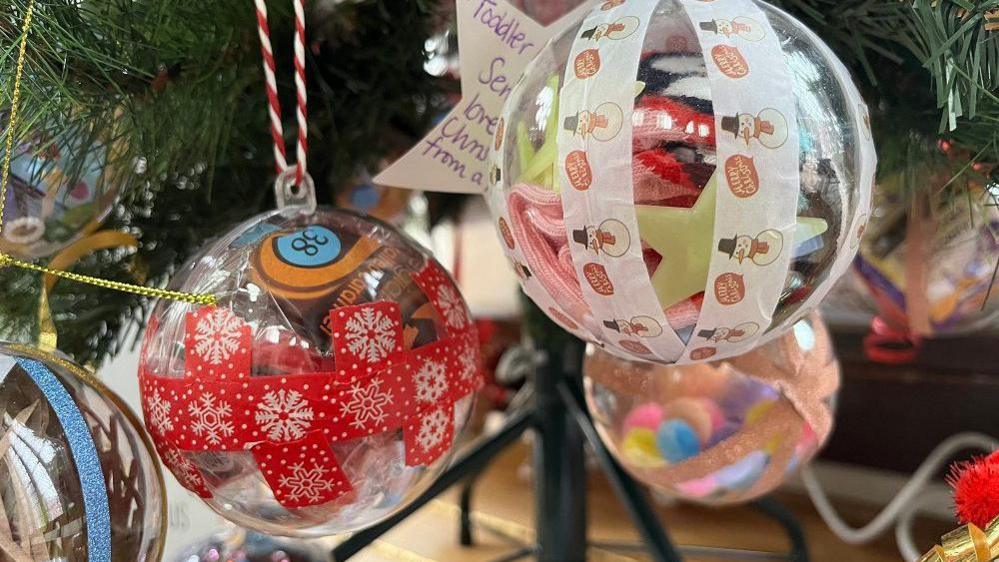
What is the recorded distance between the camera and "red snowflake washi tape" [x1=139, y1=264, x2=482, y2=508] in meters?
0.34

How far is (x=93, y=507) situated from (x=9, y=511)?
0.03 meters

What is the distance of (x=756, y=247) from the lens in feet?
1.02

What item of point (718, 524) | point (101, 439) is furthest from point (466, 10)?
point (718, 524)

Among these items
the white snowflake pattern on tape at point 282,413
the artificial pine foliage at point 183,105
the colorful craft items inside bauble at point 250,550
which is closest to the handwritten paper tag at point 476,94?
the artificial pine foliage at point 183,105

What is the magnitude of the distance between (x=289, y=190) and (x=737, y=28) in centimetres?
22

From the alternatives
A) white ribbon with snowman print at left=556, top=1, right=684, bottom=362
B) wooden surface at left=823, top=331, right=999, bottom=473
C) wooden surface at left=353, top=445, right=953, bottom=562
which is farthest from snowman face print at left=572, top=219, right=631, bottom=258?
wooden surface at left=823, top=331, right=999, bottom=473

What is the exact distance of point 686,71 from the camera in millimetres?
316

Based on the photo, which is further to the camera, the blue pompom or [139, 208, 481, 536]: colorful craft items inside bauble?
the blue pompom

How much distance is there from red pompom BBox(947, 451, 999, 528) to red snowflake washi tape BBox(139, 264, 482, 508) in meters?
0.22

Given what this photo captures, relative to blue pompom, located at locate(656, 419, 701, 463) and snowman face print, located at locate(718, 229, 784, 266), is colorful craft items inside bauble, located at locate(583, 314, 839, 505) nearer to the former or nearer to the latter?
blue pompom, located at locate(656, 419, 701, 463)

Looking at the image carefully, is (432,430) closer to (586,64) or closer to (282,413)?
(282,413)

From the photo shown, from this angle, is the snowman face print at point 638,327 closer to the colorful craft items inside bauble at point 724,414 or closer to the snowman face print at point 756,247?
the snowman face print at point 756,247

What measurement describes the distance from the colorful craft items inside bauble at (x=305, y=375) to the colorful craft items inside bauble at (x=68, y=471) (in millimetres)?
22

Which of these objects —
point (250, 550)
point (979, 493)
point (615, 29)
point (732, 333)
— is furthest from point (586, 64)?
point (250, 550)
